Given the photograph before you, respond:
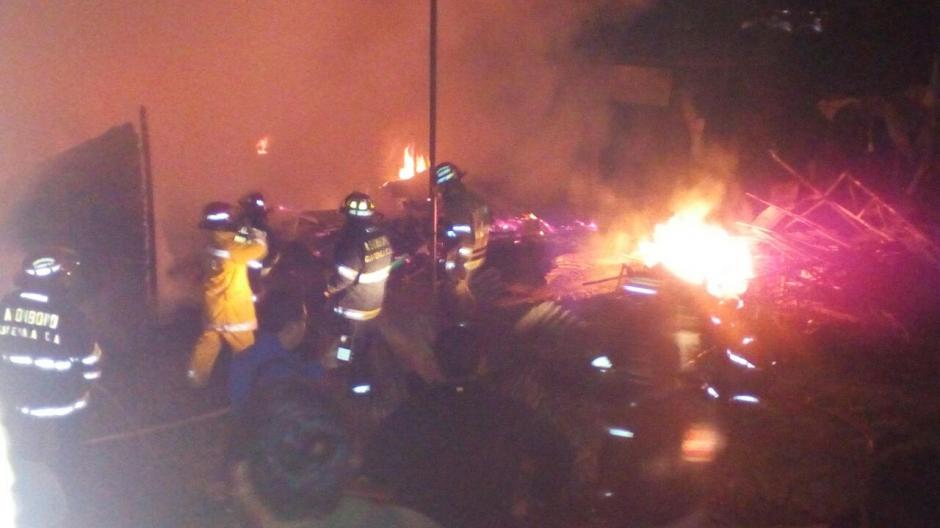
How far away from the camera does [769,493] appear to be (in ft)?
19.1

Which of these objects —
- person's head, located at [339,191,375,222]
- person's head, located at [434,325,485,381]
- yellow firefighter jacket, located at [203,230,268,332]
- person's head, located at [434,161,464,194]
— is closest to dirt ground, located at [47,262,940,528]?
yellow firefighter jacket, located at [203,230,268,332]

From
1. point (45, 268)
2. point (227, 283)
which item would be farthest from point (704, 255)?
point (45, 268)

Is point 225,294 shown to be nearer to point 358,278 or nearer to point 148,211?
point 358,278

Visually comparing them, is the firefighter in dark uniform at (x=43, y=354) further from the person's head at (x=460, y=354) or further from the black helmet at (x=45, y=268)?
the person's head at (x=460, y=354)

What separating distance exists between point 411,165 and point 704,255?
16.5 ft

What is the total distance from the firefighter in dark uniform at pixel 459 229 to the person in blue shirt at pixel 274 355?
11.1 feet

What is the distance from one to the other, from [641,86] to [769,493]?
1107 cm

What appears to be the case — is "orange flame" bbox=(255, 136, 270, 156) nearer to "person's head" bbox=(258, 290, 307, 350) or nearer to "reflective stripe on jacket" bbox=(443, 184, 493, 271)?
"reflective stripe on jacket" bbox=(443, 184, 493, 271)

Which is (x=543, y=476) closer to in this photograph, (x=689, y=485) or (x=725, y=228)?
(x=689, y=485)

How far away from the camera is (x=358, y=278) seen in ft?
23.0

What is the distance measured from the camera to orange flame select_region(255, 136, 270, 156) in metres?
10.3

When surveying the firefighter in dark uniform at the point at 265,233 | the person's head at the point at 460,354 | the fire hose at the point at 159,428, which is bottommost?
the fire hose at the point at 159,428

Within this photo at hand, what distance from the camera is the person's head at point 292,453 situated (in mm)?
4703

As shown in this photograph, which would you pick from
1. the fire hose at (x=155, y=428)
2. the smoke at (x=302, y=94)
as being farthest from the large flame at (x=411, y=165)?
the fire hose at (x=155, y=428)
